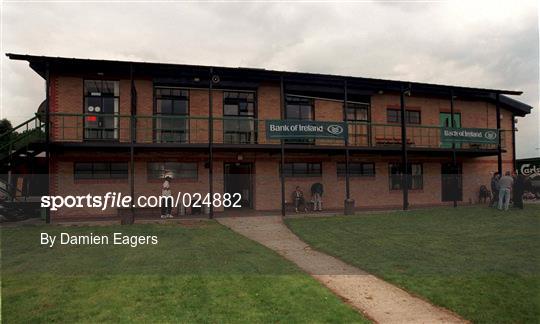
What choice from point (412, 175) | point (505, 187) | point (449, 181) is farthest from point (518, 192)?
point (412, 175)

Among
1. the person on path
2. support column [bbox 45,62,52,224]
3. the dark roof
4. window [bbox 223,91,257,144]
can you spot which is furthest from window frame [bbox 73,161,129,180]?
the person on path

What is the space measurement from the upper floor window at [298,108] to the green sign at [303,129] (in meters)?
2.47

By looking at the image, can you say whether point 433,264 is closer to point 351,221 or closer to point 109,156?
point 351,221

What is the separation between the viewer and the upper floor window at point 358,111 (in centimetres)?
2036

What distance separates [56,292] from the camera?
6.10 meters

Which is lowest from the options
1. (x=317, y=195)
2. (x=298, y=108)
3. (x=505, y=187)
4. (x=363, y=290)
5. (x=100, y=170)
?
(x=363, y=290)

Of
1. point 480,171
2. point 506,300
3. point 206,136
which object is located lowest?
point 506,300

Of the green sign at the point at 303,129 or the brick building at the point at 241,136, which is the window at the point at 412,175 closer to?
the brick building at the point at 241,136

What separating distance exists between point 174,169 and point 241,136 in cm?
366

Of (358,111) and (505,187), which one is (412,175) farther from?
(505,187)

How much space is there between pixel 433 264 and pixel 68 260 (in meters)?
8.25

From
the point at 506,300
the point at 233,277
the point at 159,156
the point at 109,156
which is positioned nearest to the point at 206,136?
the point at 159,156

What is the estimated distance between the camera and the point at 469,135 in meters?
19.5

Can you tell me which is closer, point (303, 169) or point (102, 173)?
point (102, 173)
